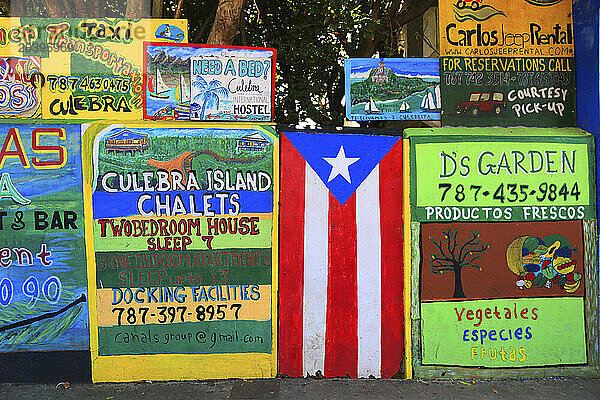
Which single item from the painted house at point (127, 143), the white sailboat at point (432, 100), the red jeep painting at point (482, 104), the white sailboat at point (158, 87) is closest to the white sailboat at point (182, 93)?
the white sailboat at point (158, 87)

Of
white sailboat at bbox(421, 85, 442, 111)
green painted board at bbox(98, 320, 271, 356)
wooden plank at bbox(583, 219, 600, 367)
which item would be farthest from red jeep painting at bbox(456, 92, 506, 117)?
green painted board at bbox(98, 320, 271, 356)

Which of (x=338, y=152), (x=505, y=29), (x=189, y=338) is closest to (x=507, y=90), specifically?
(x=505, y=29)

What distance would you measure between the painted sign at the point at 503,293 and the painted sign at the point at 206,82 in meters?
1.91

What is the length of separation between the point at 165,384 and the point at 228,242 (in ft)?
4.34

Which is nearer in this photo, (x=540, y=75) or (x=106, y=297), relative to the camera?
(x=106, y=297)

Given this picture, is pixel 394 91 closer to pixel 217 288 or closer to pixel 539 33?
pixel 539 33

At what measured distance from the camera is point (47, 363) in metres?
4.37

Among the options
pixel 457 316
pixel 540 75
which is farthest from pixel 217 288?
pixel 540 75

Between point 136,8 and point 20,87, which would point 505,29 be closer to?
point 136,8

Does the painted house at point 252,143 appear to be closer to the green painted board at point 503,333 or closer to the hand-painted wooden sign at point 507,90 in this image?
the hand-painted wooden sign at point 507,90

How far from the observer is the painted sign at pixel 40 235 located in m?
4.30

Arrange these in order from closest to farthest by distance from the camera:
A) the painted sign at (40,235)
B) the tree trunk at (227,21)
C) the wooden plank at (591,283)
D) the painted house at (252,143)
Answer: the painted sign at (40,235), the painted house at (252,143), the wooden plank at (591,283), the tree trunk at (227,21)

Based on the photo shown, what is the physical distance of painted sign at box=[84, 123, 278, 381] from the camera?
4328 mm

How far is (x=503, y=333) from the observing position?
14.9 ft
